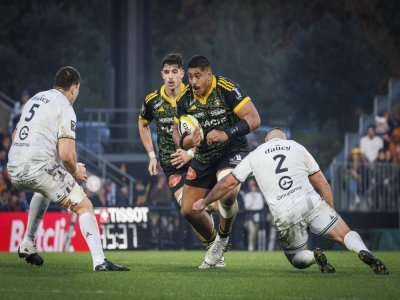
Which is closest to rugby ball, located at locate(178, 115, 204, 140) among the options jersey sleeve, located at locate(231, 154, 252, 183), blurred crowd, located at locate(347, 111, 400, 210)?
jersey sleeve, located at locate(231, 154, 252, 183)

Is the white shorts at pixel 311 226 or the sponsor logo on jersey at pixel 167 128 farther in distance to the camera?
the sponsor logo on jersey at pixel 167 128

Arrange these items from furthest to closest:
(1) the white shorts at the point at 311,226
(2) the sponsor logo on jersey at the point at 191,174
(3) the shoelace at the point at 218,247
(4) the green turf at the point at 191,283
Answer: (2) the sponsor logo on jersey at the point at 191,174 < (3) the shoelace at the point at 218,247 < (1) the white shorts at the point at 311,226 < (4) the green turf at the point at 191,283

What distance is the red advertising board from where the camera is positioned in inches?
849

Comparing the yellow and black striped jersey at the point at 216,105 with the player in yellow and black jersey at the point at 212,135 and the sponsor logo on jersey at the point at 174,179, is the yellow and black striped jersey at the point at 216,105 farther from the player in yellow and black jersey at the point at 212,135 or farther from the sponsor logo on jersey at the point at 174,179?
the sponsor logo on jersey at the point at 174,179

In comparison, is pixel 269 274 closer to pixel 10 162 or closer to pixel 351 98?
pixel 10 162

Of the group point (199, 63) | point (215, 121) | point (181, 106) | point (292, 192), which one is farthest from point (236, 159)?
point (292, 192)

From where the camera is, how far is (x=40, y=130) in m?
12.3

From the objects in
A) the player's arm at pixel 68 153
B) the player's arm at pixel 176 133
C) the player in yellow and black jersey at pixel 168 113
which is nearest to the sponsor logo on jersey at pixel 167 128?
the player in yellow and black jersey at pixel 168 113

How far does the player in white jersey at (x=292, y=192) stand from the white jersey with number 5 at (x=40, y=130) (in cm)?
174

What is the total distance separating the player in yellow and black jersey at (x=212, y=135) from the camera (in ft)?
42.9

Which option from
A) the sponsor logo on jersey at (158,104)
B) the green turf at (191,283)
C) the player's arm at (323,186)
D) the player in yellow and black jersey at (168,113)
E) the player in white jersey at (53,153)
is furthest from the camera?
the sponsor logo on jersey at (158,104)

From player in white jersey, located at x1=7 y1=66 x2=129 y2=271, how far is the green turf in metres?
0.66

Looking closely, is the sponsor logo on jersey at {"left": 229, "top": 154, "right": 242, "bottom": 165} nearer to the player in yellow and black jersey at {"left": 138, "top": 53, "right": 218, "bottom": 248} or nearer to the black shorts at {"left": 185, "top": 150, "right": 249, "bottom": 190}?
the black shorts at {"left": 185, "top": 150, "right": 249, "bottom": 190}

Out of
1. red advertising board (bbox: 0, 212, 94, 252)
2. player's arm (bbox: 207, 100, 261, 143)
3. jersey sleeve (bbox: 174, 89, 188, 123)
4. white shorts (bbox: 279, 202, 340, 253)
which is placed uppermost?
jersey sleeve (bbox: 174, 89, 188, 123)
